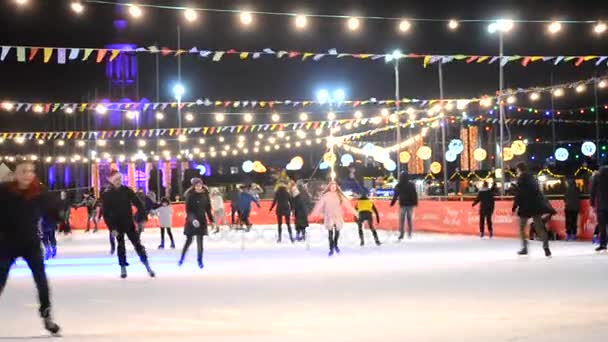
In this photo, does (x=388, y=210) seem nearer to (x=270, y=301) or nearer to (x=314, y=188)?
(x=314, y=188)

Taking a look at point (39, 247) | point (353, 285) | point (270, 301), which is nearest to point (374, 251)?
point (353, 285)

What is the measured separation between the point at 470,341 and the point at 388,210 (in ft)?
72.8

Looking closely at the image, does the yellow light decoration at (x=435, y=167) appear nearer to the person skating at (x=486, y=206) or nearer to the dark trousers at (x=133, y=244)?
the person skating at (x=486, y=206)

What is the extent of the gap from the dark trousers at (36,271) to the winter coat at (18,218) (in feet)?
0.11

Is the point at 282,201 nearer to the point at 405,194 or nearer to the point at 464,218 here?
the point at 405,194

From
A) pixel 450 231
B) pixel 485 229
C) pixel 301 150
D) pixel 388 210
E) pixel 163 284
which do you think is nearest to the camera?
pixel 163 284

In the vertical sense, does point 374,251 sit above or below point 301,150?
below

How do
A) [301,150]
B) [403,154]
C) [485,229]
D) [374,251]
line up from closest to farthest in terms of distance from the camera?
[374,251] → [485,229] → [403,154] → [301,150]

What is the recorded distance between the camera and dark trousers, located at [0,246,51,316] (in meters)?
6.92

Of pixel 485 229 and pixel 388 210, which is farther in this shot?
pixel 388 210

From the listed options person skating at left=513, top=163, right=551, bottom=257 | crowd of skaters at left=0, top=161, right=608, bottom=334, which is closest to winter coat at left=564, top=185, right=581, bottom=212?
crowd of skaters at left=0, top=161, right=608, bottom=334

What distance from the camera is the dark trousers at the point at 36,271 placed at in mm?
6918

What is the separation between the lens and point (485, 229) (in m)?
22.9

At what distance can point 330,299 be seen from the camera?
899 cm
